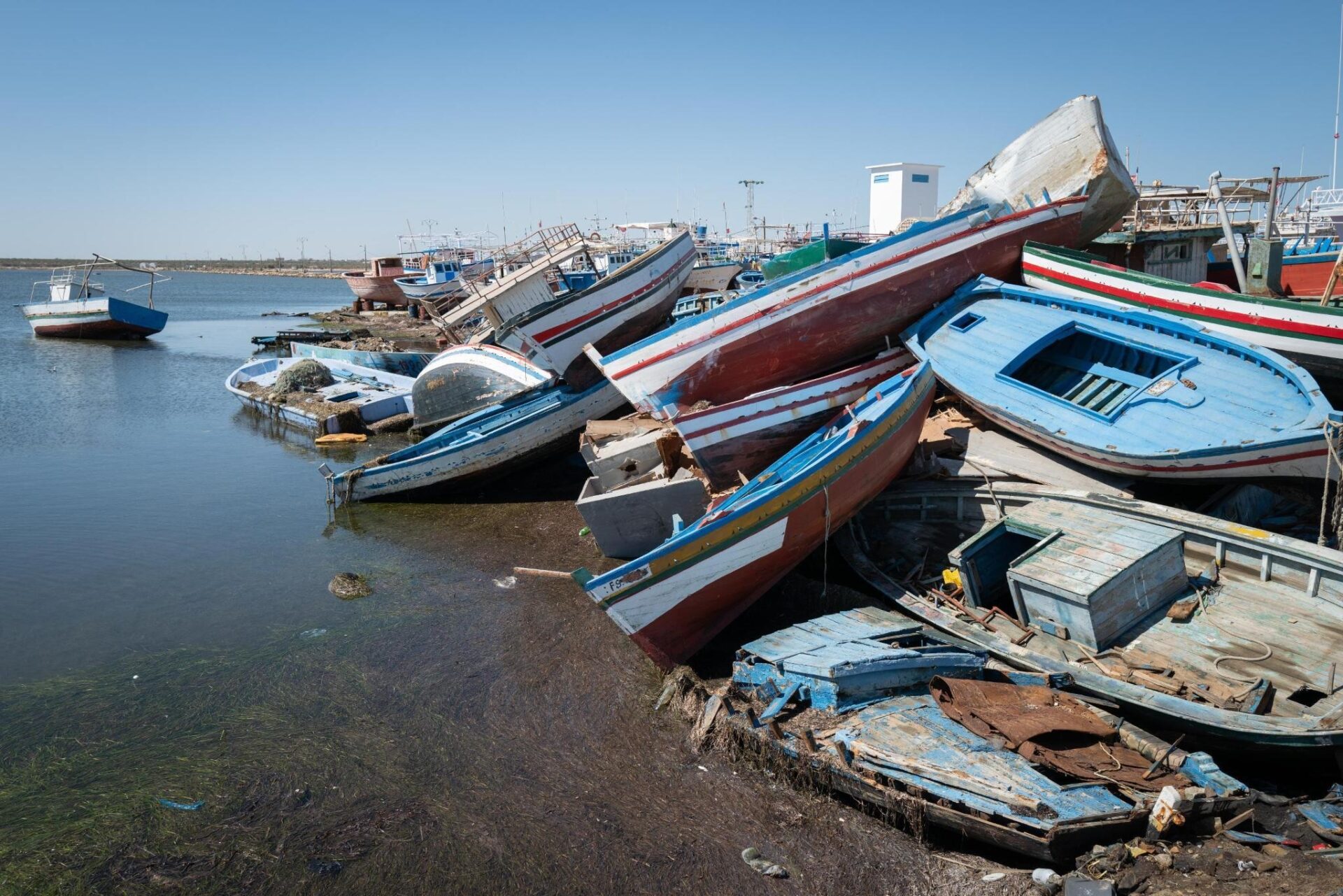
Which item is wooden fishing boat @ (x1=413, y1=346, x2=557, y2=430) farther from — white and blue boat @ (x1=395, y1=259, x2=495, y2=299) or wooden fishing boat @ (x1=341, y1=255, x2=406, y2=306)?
wooden fishing boat @ (x1=341, y1=255, x2=406, y2=306)

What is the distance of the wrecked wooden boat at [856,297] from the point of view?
12.2 m

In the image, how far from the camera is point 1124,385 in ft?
37.0

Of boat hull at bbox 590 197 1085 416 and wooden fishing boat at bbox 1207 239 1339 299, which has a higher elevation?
wooden fishing boat at bbox 1207 239 1339 299

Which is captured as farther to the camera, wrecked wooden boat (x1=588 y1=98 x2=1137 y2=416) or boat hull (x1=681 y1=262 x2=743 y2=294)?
boat hull (x1=681 y1=262 x2=743 y2=294)

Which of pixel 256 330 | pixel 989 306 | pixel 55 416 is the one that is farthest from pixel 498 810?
pixel 256 330

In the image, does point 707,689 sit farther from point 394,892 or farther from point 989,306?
point 989,306

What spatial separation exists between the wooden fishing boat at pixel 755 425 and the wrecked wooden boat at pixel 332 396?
11.1 m

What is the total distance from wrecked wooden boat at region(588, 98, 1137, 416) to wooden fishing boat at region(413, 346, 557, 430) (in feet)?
17.9

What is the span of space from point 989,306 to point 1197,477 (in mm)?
4741

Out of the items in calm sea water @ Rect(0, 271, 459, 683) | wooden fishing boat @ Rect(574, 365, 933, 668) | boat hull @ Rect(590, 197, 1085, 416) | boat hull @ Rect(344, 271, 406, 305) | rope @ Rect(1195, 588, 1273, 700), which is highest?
boat hull @ Rect(344, 271, 406, 305)

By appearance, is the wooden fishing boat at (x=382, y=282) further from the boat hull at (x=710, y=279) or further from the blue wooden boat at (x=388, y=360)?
the boat hull at (x=710, y=279)

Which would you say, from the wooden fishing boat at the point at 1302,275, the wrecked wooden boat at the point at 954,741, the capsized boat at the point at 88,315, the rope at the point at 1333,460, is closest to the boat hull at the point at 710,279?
the wooden fishing boat at the point at 1302,275

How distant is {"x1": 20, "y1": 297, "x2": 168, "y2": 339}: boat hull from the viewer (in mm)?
43312

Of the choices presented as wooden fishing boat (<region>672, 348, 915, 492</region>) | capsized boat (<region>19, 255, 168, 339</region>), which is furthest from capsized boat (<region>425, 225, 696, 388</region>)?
capsized boat (<region>19, 255, 168, 339</region>)
